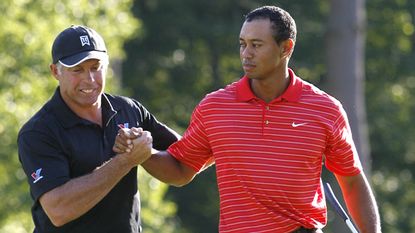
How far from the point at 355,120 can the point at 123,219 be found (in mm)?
14730

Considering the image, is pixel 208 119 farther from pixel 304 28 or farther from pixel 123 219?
pixel 304 28

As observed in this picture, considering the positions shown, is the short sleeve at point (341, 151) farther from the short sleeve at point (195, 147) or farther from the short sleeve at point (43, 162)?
the short sleeve at point (43, 162)

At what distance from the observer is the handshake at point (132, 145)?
6.82 meters

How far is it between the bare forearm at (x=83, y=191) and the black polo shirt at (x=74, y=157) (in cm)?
7

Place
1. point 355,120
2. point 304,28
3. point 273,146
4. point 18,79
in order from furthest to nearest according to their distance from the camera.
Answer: point 304,28
point 355,120
point 18,79
point 273,146

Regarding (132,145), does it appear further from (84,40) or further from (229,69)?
(229,69)

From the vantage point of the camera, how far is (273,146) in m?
6.81

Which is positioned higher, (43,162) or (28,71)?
(43,162)

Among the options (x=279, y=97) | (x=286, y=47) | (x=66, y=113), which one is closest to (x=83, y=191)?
(x=66, y=113)

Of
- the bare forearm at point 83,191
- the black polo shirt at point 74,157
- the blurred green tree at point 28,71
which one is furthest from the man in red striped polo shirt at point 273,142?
the blurred green tree at point 28,71

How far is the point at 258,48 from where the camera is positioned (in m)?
6.86

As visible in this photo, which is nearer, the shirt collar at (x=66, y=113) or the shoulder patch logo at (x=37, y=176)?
the shoulder patch logo at (x=37, y=176)

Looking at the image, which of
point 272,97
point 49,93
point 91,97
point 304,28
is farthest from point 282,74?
point 304,28

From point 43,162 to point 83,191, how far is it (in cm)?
26
